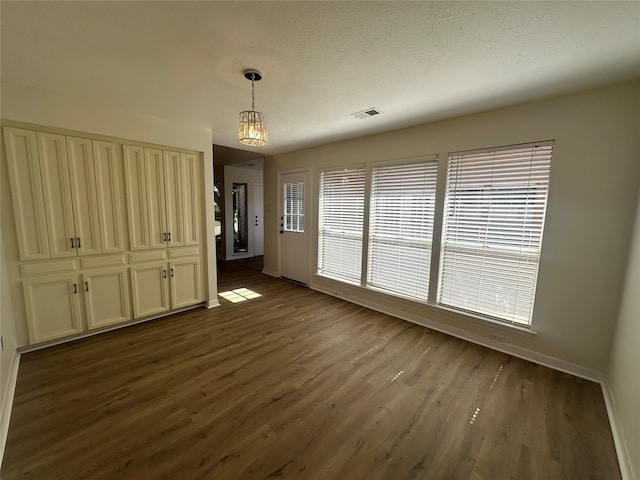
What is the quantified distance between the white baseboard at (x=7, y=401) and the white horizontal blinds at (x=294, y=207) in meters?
3.62

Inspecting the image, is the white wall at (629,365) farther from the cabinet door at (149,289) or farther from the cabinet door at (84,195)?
the cabinet door at (84,195)

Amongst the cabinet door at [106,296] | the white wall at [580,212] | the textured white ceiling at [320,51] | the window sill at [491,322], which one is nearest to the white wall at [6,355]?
the cabinet door at [106,296]

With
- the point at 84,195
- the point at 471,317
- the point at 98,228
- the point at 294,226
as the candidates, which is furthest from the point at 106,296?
the point at 471,317

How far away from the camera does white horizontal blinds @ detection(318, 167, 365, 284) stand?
391 centimetres

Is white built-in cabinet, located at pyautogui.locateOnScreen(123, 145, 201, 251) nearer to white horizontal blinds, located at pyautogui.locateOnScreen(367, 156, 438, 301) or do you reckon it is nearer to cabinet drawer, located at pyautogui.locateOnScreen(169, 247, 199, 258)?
cabinet drawer, located at pyautogui.locateOnScreen(169, 247, 199, 258)

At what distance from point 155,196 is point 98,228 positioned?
2.13 feet

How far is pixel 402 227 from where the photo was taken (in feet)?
11.2

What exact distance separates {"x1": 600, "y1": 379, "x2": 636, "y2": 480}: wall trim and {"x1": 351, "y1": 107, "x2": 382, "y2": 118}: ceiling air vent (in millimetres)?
3042

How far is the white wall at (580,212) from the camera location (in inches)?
81.5

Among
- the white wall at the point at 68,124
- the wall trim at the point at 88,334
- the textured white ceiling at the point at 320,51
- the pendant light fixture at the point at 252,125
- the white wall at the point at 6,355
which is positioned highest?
the textured white ceiling at the point at 320,51

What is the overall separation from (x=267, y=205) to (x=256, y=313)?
2499 millimetres

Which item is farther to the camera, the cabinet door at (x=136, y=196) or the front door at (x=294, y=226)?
the front door at (x=294, y=226)

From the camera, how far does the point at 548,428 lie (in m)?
1.76

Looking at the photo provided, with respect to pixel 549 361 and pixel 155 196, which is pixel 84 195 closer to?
pixel 155 196
